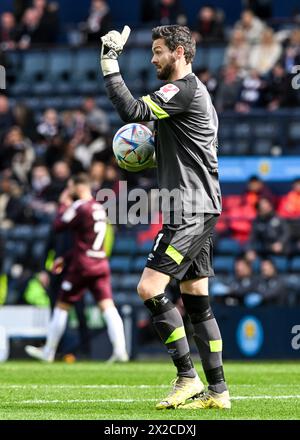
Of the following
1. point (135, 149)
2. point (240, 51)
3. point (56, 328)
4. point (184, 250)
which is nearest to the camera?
point (184, 250)

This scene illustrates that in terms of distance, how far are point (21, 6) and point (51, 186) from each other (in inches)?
278

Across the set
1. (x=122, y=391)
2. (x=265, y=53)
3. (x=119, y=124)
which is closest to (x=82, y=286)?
(x=122, y=391)

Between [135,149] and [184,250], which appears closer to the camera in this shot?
[184,250]

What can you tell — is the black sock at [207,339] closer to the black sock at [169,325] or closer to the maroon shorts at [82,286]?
the black sock at [169,325]

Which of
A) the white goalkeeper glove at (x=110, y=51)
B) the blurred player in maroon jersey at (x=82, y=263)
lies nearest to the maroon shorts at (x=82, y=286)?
the blurred player in maroon jersey at (x=82, y=263)

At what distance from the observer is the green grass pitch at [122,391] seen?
7652 mm

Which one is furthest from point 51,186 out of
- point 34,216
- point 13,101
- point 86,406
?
point 86,406

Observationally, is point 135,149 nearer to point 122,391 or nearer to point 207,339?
point 207,339

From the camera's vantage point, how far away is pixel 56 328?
597 inches

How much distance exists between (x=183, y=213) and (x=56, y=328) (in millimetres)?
7389

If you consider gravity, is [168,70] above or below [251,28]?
below

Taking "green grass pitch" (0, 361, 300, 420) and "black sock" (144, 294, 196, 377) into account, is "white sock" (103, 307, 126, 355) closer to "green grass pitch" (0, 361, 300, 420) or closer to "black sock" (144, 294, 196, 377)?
"green grass pitch" (0, 361, 300, 420)

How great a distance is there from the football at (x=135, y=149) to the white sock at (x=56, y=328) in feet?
22.5

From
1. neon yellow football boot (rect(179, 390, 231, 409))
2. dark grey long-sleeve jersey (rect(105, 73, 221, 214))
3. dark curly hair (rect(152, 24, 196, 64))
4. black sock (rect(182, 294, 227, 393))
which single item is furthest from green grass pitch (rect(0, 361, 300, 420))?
dark curly hair (rect(152, 24, 196, 64))
